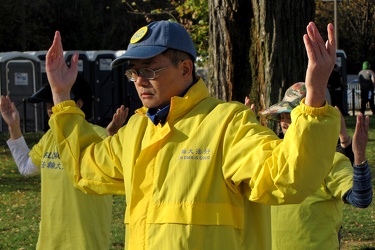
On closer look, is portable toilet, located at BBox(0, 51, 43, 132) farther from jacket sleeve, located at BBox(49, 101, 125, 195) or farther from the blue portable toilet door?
jacket sleeve, located at BBox(49, 101, 125, 195)

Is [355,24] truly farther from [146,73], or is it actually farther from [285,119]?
[146,73]

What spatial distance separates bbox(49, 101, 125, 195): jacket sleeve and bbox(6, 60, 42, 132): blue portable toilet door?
759 inches

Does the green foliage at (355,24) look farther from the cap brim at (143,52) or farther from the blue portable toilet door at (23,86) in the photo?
the cap brim at (143,52)

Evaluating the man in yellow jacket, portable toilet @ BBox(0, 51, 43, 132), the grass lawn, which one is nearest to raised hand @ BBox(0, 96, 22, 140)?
the man in yellow jacket

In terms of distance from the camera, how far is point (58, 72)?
4.15 meters

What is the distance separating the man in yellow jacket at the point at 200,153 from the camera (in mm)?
3174

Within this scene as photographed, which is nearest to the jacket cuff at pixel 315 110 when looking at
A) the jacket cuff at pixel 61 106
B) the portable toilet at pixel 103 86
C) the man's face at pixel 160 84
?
the man's face at pixel 160 84

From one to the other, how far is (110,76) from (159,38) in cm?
2157

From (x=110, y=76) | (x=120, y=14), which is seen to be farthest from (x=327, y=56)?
(x=120, y=14)

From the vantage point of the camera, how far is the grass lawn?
9445 millimetres

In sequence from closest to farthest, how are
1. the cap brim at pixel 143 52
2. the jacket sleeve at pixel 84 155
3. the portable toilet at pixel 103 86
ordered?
the cap brim at pixel 143 52
the jacket sleeve at pixel 84 155
the portable toilet at pixel 103 86

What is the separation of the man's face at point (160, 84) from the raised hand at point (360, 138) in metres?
1.09

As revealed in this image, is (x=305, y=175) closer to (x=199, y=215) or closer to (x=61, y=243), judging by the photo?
(x=199, y=215)

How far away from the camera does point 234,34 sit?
26.7 ft
